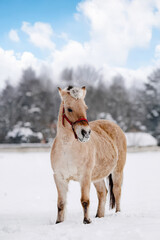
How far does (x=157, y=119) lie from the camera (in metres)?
29.6

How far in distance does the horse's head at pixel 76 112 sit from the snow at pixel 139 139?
67.1 feet

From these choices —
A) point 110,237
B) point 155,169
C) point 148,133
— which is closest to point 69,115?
point 110,237

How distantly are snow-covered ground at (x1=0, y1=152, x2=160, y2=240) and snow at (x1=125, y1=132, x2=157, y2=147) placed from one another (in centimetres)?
526

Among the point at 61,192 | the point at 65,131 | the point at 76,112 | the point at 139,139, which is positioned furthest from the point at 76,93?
the point at 139,139

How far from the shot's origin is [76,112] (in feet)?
11.6

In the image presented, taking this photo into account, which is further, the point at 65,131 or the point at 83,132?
the point at 65,131

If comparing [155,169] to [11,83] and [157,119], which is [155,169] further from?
[11,83]

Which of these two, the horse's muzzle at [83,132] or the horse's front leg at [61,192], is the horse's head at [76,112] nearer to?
the horse's muzzle at [83,132]

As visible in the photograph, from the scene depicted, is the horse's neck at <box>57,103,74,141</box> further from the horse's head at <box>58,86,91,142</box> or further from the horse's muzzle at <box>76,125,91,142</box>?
the horse's muzzle at <box>76,125,91,142</box>

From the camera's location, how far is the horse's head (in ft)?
11.1

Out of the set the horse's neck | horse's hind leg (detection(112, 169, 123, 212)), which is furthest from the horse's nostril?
horse's hind leg (detection(112, 169, 123, 212))

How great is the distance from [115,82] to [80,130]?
93.3ft

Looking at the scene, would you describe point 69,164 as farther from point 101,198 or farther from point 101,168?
point 101,198

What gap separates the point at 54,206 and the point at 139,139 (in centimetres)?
1859
